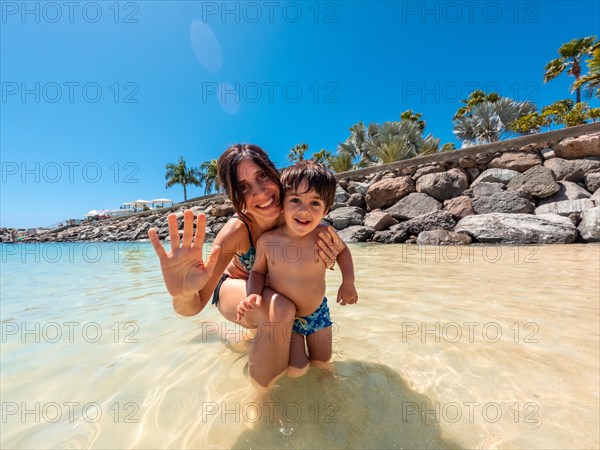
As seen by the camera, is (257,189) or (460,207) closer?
(257,189)

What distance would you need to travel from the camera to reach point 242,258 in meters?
2.07

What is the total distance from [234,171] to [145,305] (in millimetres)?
2356

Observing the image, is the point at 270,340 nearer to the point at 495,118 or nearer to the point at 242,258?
the point at 242,258

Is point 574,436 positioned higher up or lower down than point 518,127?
lower down

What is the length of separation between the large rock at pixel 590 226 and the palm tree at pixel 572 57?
79.7 ft

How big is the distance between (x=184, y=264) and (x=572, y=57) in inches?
1383

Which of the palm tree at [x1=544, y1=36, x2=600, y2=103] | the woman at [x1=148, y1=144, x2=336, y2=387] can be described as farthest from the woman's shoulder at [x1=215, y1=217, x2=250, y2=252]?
the palm tree at [x1=544, y1=36, x2=600, y2=103]

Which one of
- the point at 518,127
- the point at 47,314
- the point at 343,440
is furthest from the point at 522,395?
the point at 518,127

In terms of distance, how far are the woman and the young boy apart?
8cm

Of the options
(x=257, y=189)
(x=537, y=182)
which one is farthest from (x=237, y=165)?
(x=537, y=182)

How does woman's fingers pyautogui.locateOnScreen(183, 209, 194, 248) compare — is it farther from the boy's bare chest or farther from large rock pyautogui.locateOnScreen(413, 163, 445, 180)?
large rock pyautogui.locateOnScreen(413, 163, 445, 180)

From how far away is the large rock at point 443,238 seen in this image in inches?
262

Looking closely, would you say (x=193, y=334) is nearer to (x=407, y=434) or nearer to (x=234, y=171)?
(x=234, y=171)

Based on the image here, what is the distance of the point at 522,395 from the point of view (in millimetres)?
1318
